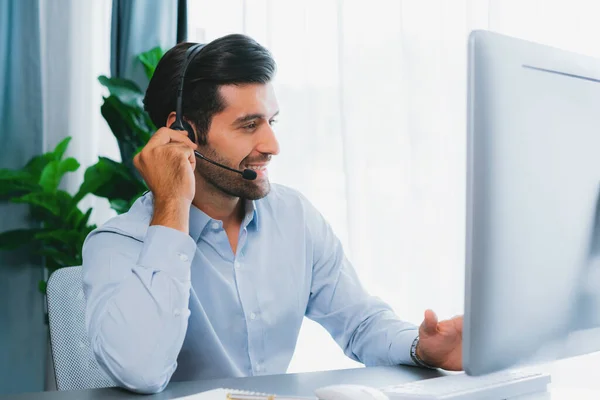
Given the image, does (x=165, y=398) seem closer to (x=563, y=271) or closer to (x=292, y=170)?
(x=563, y=271)

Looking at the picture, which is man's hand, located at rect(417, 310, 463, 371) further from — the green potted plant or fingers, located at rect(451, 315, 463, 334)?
the green potted plant

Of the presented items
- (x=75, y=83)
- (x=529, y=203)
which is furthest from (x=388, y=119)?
(x=529, y=203)

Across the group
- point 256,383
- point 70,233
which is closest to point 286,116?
point 70,233

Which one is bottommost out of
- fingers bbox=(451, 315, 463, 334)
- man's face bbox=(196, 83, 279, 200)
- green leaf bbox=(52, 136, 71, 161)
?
fingers bbox=(451, 315, 463, 334)

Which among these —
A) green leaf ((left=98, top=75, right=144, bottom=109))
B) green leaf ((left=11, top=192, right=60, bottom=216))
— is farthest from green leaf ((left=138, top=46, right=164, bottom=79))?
green leaf ((left=11, top=192, right=60, bottom=216))

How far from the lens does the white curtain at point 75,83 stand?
2.91 metres

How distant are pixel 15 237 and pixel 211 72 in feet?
5.06

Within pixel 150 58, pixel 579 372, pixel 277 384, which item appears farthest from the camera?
pixel 150 58

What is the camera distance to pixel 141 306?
1034mm

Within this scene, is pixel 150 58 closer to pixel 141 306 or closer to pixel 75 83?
pixel 75 83

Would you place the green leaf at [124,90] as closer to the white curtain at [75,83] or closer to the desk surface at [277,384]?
the white curtain at [75,83]

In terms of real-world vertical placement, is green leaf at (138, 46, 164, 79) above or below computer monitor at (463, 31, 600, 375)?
above

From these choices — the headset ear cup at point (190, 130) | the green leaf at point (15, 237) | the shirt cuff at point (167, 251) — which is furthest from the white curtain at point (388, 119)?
the shirt cuff at point (167, 251)

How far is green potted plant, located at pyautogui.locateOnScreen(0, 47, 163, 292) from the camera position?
2.48 m
